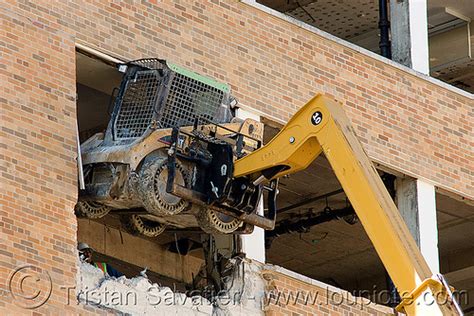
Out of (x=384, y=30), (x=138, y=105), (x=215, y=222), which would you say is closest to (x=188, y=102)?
(x=138, y=105)

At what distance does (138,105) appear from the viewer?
2369cm

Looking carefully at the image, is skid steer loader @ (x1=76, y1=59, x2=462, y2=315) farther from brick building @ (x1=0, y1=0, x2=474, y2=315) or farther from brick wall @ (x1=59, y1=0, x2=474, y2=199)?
brick wall @ (x1=59, y1=0, x2=474, y2=199)

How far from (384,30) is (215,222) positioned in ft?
19.5

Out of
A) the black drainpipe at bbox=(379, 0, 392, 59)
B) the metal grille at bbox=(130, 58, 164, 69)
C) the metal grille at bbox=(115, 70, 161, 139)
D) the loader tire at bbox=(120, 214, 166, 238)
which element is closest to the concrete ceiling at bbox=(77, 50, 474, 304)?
the black drainpipe at bbox=(379, 0, 392, 59)

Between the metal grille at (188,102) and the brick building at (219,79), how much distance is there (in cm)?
84

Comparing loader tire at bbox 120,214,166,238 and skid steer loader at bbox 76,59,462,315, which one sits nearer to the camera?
skid steer loader at bbox 76,59,462,315

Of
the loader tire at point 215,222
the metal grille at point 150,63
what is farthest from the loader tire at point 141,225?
the metal grille at point 150,63

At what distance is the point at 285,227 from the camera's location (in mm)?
31797

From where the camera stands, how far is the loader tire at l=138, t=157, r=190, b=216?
23031 millimetres

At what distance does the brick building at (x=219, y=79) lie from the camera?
2233cm

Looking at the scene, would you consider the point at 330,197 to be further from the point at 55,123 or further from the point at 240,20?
the point at 55,123

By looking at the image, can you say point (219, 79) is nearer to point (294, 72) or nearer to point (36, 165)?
point (294, 72)

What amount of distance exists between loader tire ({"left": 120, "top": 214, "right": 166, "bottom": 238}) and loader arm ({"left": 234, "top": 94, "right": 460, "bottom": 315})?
5.57 feet

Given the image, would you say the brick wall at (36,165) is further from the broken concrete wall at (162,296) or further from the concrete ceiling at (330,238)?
the concrete ceiling at (330,238)
